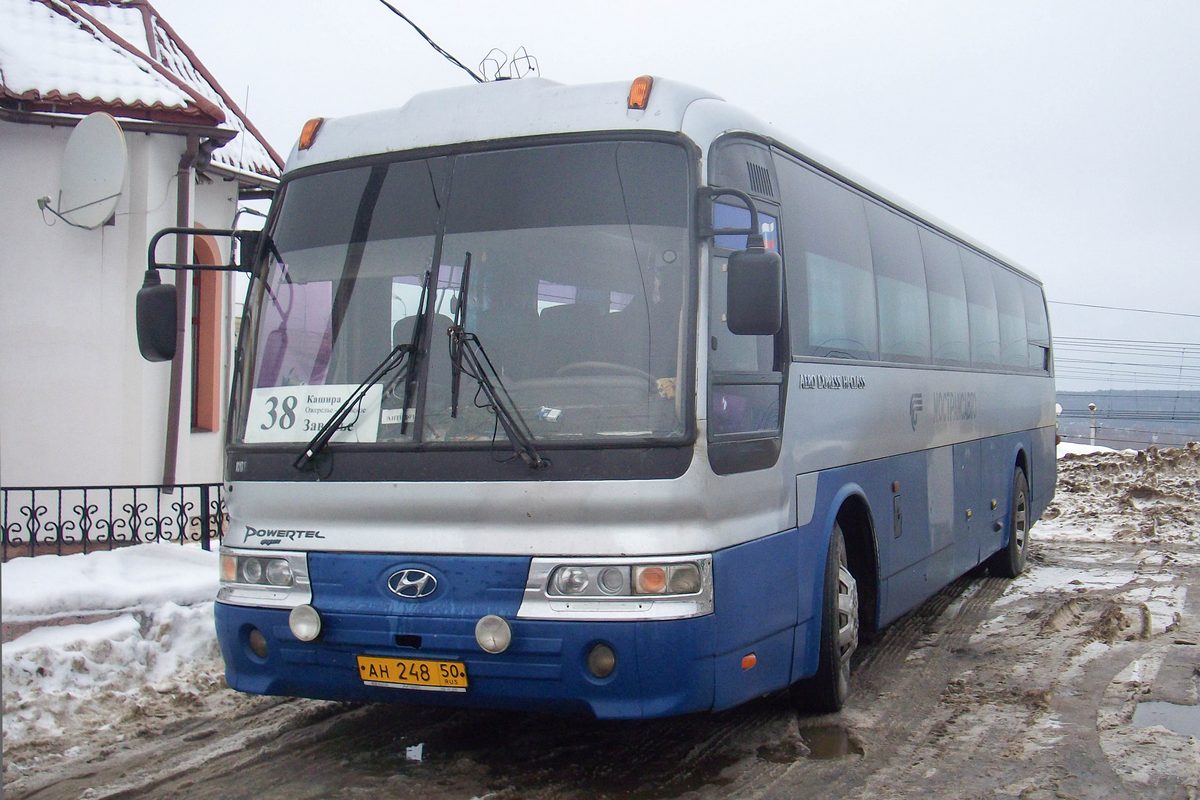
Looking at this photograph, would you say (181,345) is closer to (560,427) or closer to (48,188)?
(48,188)

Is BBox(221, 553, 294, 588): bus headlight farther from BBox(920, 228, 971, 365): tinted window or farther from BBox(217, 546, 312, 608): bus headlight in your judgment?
BBox(920, 228, 971, 365): tinted window

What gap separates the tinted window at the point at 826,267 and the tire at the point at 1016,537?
190 inches

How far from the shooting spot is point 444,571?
194 inches

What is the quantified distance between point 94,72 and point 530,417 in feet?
31.4

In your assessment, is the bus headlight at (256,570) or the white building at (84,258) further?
the white building at (84,258)

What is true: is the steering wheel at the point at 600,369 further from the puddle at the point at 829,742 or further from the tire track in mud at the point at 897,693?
the puddle at the point at 829,742

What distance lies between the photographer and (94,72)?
40.9ft

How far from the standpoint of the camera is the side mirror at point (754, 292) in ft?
15.9

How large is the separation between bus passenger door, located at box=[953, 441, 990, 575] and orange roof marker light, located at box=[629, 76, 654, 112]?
16.0 ft

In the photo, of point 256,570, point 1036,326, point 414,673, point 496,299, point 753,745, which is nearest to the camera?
point 414,673

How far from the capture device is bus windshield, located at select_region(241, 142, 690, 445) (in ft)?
16.2

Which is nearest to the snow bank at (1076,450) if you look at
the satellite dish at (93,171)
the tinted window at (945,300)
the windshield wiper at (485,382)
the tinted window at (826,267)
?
the tinted window at (945,300)

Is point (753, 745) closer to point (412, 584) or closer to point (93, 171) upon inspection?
point (412, 584)

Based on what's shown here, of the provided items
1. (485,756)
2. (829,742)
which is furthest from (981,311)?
(485,756)
